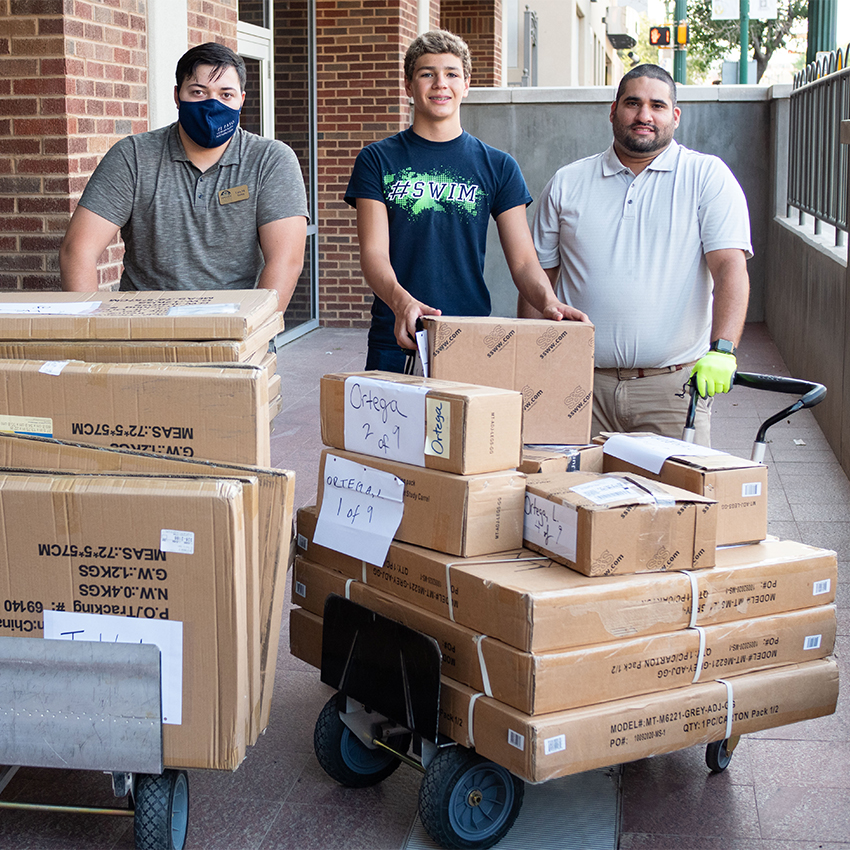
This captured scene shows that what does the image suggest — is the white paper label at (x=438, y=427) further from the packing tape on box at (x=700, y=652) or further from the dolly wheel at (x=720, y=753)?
the dolly wheel at (x=720, y=753)

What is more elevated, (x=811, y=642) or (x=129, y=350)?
(x=129, y=350)

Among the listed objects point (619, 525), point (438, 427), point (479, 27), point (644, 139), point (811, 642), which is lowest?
point (811, 642)

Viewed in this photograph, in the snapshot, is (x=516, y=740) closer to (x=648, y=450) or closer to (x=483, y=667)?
(x=483, y=667)

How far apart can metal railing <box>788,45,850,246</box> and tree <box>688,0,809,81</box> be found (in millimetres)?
21955

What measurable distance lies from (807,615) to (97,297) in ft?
6.81

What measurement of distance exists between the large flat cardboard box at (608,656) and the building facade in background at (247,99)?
3.09 meters

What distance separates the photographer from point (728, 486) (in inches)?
116

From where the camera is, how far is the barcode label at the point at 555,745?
2.52 meters

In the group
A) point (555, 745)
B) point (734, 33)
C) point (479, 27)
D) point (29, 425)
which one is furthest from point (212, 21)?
point (734, 33)

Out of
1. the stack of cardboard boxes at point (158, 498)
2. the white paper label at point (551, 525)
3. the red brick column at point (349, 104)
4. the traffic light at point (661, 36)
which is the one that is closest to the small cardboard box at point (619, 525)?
the white paper label at point (551, 525)

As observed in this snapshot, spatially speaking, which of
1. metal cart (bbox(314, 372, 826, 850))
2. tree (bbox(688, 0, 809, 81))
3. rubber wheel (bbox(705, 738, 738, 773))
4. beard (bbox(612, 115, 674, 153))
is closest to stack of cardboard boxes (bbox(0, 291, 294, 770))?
metal cart (bbox(314, 372, 826, 850))

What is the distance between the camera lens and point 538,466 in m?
3.05

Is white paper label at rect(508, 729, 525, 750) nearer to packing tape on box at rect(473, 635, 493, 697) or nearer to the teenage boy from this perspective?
packing tape on box at rect(473, 635, 493, 697)

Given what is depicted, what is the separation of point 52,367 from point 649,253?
2010 mm
